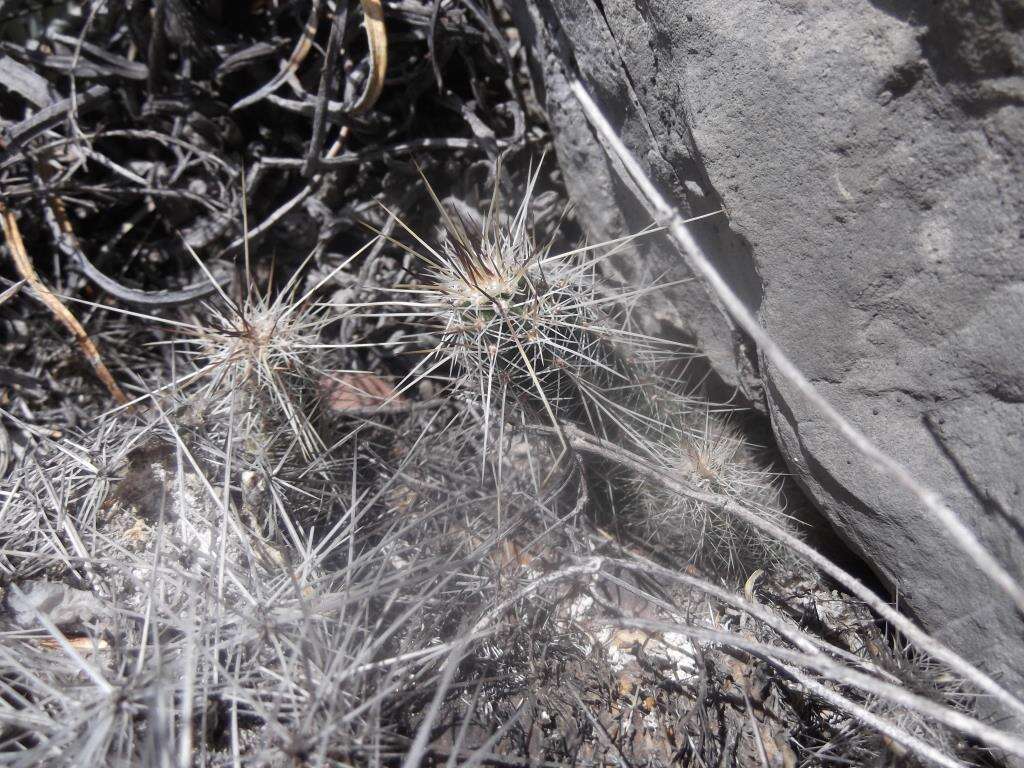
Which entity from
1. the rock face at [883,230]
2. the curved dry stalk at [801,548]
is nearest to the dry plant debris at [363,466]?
the curved dry stalk at [801,548]

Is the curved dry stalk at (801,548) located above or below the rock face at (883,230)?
below

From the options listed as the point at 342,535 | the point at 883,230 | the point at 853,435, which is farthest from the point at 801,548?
the point at 342,535

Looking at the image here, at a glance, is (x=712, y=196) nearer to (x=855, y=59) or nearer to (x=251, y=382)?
(x=855, y=59)

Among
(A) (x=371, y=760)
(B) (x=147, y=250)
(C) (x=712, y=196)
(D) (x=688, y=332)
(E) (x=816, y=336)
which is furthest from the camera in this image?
(B) (x=147, y=250)

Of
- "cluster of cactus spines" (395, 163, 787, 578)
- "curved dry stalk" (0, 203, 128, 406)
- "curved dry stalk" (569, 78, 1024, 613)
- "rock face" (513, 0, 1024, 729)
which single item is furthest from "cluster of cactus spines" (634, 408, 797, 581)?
"curved dry stalk" (0, 203, 128, 406)

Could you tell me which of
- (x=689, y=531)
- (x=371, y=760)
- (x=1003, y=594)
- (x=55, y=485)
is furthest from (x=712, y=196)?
(x=55, y=485)

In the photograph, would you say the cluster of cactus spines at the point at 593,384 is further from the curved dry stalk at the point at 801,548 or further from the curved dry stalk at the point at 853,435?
the curved dry stalk at the point at 853,435

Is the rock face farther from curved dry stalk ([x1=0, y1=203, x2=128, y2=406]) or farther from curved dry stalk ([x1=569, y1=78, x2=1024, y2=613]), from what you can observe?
curved dry stalk ([x1=0, y1=203, x2=128, y2=406])

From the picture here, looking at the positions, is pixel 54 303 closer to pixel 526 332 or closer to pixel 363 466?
pixel 363 466
